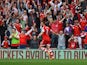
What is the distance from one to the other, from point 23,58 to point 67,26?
3.04 meters

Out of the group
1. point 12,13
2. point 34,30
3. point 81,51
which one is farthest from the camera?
point 12,13

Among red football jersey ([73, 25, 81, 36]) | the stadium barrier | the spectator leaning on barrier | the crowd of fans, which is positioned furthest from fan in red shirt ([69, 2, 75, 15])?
the spectator leaning on barrier

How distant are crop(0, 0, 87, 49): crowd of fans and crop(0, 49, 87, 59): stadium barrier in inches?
22.9

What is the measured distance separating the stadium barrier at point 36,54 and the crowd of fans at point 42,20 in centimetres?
58

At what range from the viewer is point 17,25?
2028 cm

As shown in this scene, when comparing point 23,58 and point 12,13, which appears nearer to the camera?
point 23,58

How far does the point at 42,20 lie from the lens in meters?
20.4

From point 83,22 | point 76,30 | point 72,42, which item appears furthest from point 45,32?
point 83,22

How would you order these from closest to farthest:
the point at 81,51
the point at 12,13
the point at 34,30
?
the point at 81,51 → the point at 34,30 → the point at 12,13

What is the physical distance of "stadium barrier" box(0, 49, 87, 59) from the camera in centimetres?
1881

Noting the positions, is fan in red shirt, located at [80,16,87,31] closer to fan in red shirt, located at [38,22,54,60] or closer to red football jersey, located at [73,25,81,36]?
red football jersey, located at [73,25,81,36]

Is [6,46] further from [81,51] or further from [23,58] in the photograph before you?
[81,51]

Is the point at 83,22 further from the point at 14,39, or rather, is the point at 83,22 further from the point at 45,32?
the point at 14,39

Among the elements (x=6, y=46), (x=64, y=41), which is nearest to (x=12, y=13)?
(x=6, y=46)
